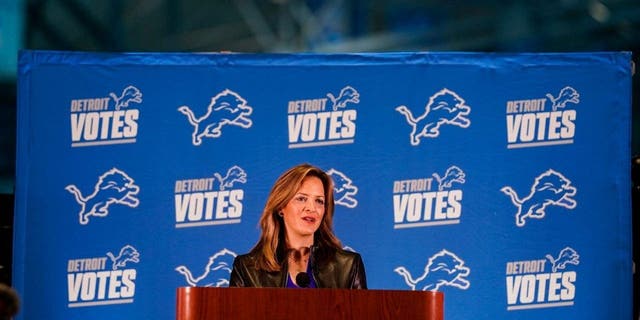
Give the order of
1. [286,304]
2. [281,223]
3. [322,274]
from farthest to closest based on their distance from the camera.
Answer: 1. [281,223]
2. [322,274]
3. [286,304]

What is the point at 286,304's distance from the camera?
11.3 feet

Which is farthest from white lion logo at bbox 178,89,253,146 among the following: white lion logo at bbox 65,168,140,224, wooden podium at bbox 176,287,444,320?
wooden podium at bbox 176,287,444,320

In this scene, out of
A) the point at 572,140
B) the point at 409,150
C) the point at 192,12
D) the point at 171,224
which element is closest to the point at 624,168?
the point at 572,140

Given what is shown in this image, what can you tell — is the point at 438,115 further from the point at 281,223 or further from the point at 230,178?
the point at 281,223

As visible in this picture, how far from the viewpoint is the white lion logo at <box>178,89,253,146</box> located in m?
5.73

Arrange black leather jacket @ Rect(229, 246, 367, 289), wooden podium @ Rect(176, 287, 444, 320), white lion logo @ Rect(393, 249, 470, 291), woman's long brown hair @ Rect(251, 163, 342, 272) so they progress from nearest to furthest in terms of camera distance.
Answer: wooden podium @ Rect(176, 287, 444, 320) < black leather jacket @ Rect(229, 246, 367, 289) < woman's long brown hair @ Rect(251, 163, 342, 272) < white lion logo @ Rect(393, 249, 470, 291)

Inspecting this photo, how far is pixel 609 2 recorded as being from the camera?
7.85 metres

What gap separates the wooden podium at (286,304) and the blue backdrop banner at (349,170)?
2173 mm

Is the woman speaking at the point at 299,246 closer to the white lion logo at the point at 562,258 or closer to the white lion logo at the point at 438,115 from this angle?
the white lion logo at the point at 438,115

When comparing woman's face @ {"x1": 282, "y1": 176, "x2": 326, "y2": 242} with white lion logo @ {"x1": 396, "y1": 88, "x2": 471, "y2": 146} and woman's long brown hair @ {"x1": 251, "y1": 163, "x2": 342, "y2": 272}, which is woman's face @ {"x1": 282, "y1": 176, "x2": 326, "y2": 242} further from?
white lion logo @ {"x1": 396, "y1": 88, "x2": 471, "y2": 146}

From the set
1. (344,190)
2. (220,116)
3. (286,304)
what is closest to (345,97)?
(344,190)

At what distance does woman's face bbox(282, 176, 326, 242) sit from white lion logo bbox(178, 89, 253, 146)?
35.8 inches

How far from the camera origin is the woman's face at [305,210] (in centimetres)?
482

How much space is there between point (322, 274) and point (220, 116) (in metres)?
1.43
